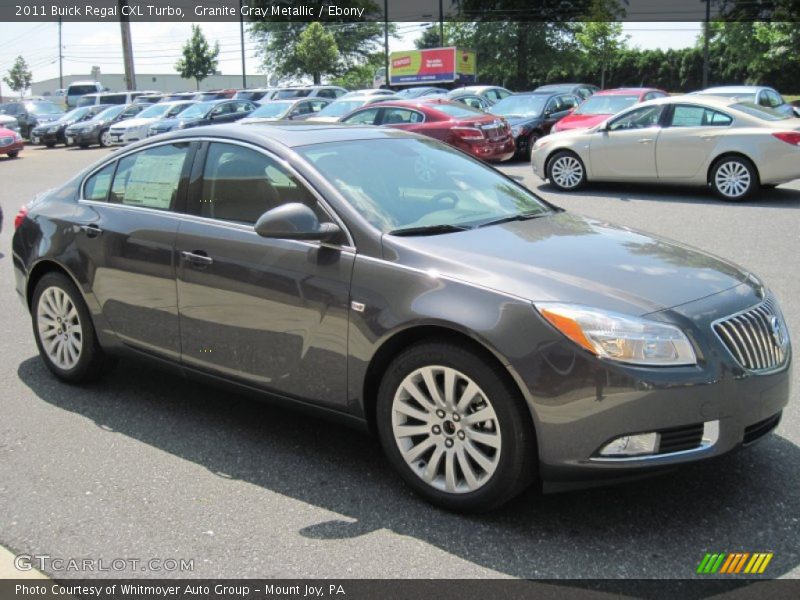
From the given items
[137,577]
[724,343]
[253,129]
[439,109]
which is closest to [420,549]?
[137,577]

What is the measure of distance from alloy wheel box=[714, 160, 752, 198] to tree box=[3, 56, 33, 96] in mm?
120972

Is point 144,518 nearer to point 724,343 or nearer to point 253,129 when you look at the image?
point 253,129

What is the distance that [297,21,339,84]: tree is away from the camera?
56.5 m

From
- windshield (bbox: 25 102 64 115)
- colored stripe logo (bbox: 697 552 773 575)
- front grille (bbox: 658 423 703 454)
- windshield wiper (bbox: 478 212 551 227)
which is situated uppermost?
windshield (bbox: 25 102 64 115)

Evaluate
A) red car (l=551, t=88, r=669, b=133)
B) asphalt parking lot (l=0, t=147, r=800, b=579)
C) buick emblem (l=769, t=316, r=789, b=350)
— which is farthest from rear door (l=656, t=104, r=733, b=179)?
buick emblem (l=769, t=316, r=789, b=350)

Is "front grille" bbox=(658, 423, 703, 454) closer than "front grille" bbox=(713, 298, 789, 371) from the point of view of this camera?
Yes

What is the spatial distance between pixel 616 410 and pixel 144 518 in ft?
6.64

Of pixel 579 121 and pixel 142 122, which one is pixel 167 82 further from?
pixel 579 121

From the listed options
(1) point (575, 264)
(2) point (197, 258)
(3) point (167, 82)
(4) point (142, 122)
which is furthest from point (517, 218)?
(3) point (167, 82)

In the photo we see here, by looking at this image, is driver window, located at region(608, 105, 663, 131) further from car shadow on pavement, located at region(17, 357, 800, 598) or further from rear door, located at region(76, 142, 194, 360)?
rear door, located at region(76, 142, 194, 360)

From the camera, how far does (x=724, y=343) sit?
3191 millimetres

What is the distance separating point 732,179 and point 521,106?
26.6 feet

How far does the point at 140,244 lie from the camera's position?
4.53 m

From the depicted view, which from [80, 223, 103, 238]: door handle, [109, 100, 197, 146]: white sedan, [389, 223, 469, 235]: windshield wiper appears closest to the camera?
[389, 223, 469, 235]: windshield wiper
